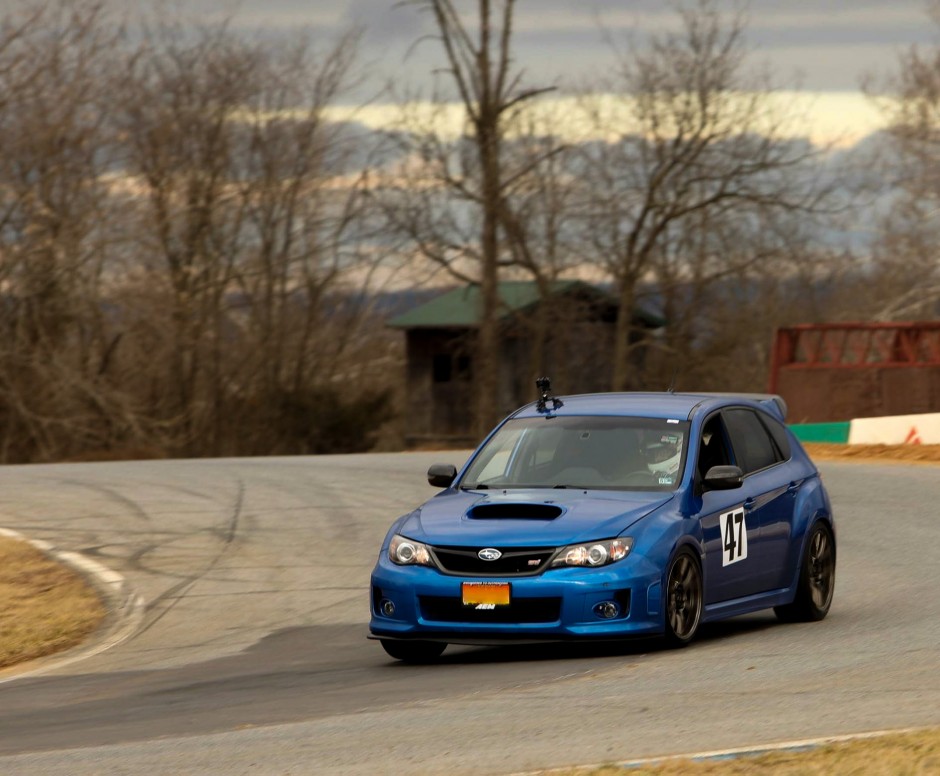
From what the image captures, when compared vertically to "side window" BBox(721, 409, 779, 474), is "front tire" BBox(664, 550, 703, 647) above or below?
below

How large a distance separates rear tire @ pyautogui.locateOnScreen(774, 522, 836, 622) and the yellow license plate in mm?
2644

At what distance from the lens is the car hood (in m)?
9.89

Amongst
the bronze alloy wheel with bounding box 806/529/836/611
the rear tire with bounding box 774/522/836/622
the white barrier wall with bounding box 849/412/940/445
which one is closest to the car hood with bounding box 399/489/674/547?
the rear tire with bounding box 774/522/836/622

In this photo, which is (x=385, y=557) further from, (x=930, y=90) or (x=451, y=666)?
(x=930, y=90)

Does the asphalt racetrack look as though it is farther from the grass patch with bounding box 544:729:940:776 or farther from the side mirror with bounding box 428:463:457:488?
the side mirror with bounding box 428:463:457:488

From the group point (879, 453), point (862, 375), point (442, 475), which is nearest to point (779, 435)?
point (442, 475)

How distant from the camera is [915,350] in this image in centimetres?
3750

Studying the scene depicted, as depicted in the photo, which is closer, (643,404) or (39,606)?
(643,404)

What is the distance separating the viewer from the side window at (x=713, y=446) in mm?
11125

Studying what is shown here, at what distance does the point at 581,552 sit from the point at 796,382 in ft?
99.4

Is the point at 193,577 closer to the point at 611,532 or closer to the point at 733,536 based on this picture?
the point at 733,536

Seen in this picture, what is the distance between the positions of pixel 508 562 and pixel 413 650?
1.08m

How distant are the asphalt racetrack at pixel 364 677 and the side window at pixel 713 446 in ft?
3.62

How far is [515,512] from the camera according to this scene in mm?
10188
